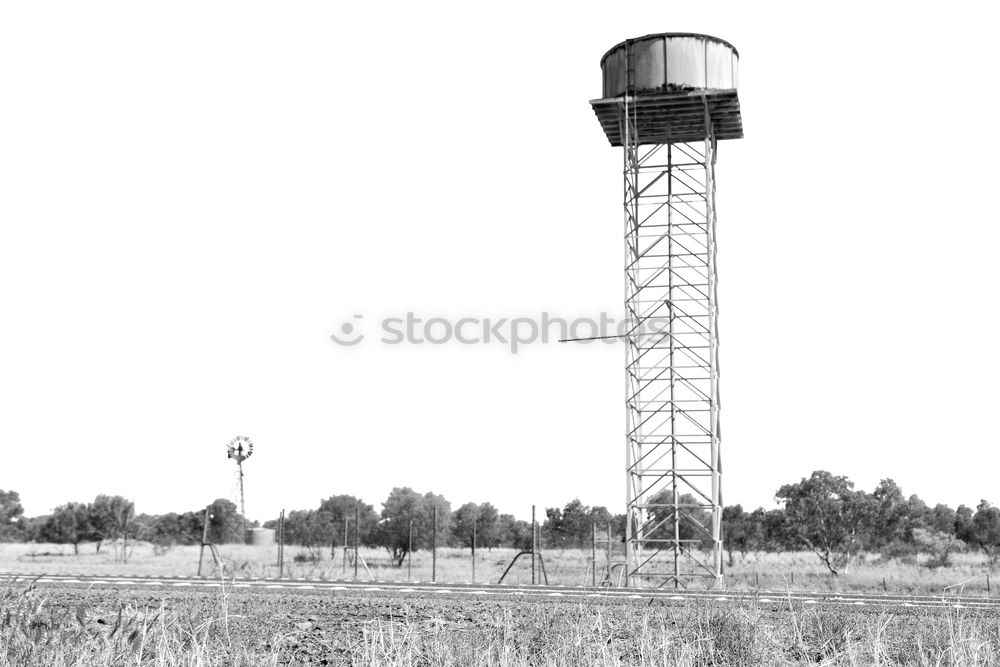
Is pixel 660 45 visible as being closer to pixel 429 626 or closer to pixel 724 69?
pixel 724 69

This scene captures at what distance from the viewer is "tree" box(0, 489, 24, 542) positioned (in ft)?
280

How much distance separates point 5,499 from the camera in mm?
97188

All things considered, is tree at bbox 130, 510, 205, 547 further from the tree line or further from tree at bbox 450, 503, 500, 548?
tree at bbox 450, 503, 500, 548

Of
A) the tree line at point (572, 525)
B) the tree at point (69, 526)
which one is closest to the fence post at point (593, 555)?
the tree line at point (572, 525)

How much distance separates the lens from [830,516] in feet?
141

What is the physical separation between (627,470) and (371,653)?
1938cm

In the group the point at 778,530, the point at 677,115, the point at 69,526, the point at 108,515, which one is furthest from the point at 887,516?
the point at 69,526

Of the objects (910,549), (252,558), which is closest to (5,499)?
(252,558)

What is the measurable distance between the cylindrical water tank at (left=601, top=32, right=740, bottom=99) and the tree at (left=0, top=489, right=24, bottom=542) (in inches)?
2855

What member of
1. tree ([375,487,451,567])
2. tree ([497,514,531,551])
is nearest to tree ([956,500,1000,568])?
tree ([497,514,531,551])

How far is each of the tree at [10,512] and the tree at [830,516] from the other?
64891mm

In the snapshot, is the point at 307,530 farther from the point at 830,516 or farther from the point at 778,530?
the point at 830,516

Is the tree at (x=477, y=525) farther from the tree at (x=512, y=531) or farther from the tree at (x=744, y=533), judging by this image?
the tree at (x=744, y=533)

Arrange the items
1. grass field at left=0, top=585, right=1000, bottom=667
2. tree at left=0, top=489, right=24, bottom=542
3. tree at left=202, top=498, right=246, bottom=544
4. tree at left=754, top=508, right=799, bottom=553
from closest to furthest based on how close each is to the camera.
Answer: grass field at left=0, top=585, right=1000, bottom=667 < tree at left=754, top=508, right=799, bottom=553 < tree at left=202, top=498, right=246, bottom=544 < tree at left=0, top=489, right=24, bottom=542
